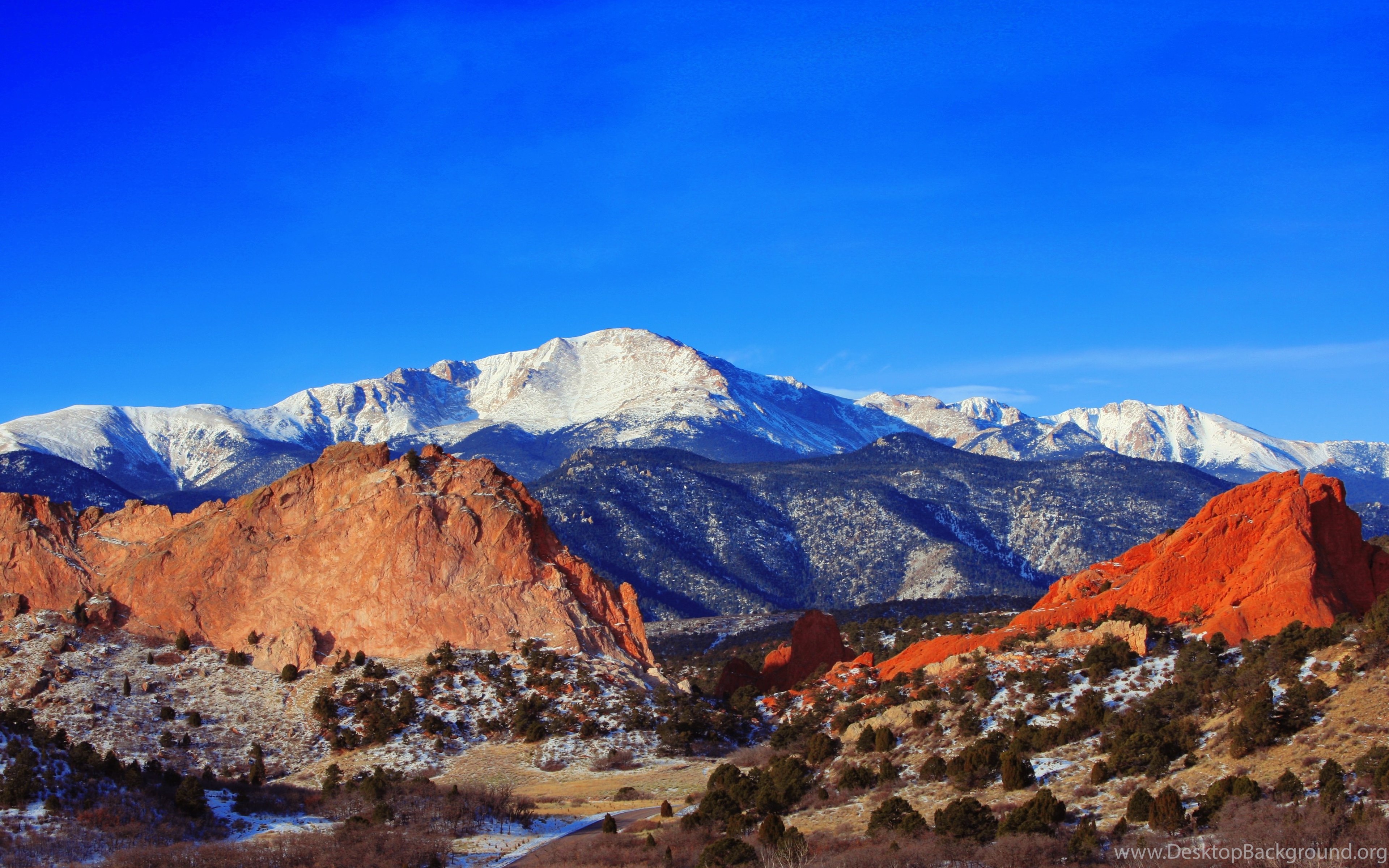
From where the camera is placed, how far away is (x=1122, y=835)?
99.1 ft

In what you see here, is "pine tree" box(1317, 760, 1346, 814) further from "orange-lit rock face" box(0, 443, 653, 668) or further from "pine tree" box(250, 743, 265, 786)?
"pine tree" box(250, 743, 265, 786)

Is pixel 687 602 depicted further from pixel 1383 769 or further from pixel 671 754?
pixel 1383 769

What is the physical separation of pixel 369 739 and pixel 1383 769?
4105 cm

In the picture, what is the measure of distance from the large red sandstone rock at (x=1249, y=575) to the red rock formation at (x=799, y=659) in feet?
40.0

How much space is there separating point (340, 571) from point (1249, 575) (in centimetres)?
4517

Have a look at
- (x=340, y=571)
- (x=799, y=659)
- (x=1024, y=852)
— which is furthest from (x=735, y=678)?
(x=1024, y=852)

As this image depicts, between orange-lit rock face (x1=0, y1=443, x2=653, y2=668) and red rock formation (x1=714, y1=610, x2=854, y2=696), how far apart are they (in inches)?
421

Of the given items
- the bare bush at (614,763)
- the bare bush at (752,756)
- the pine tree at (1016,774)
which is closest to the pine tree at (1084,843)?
the pine tree at (1016,774)

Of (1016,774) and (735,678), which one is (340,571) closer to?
(735,678)

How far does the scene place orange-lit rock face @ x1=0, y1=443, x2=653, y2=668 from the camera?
59.9 metres

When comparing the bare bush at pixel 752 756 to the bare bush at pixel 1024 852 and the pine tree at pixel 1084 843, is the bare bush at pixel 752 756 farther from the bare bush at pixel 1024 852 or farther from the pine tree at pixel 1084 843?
the pine tree at pixel 1084 843

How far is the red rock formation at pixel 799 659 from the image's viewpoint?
72.2 meters

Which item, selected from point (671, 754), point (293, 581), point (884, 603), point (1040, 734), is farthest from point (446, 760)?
point (884, 603)

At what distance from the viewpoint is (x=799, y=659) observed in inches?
2889
